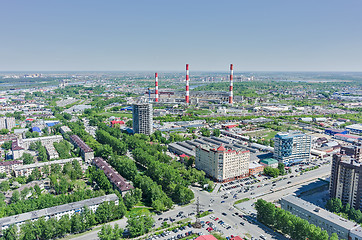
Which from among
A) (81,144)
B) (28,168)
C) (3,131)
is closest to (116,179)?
(28,168)

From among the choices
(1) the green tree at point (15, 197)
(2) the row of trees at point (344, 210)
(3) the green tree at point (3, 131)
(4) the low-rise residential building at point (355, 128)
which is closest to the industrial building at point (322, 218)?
(2) the row of trees at point (344, 210)

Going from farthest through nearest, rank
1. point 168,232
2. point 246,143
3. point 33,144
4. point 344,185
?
point 246,143 < point 33,144 < point 344,185 < point 168,232

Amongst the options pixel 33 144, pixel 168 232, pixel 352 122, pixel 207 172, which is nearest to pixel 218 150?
pixel 207 172

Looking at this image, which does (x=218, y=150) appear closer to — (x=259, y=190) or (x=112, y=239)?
(x=259, y=190)

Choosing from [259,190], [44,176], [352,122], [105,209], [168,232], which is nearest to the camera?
[168,232]

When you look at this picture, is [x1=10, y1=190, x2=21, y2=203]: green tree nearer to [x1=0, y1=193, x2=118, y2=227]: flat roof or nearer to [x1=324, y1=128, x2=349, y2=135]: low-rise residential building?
[x1=0, y1=193, x2=118, y2=227]: flat roof

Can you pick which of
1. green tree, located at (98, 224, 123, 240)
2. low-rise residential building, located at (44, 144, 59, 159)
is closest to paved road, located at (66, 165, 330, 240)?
green tree, located at (98, 224, 123, 240)

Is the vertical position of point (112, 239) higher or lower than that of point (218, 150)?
lower

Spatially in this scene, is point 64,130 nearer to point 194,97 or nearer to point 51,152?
point 51,152
